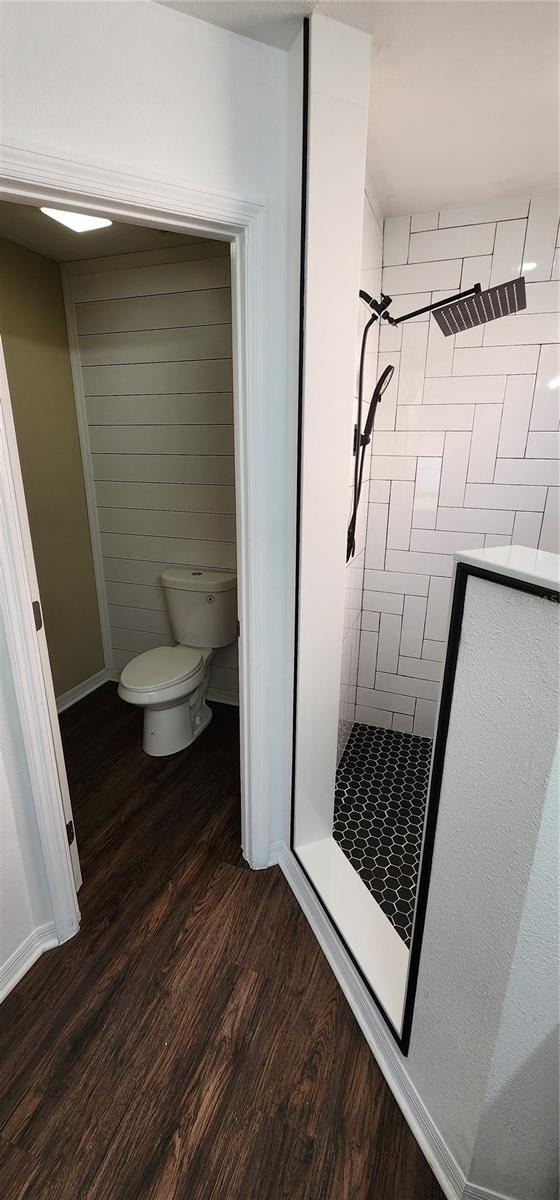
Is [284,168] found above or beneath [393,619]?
above

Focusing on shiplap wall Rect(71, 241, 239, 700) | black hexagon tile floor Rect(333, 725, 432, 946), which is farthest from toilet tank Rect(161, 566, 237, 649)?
black hexagon tile floor Rect(333, 725, 432, 946)

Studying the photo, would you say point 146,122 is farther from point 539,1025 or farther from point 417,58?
point 539,1025

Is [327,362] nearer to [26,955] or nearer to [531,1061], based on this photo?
[531,1061]

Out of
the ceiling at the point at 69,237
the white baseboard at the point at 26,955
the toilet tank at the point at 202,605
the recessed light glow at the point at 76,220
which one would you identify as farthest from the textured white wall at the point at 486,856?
the ceiling at the point at 69,237

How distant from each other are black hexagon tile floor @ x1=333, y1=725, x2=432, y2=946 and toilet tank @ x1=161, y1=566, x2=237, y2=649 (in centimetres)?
89

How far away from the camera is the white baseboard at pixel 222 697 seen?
2.87m

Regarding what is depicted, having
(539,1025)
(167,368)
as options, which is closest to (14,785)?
(539,1025)

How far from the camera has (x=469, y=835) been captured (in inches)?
35.2

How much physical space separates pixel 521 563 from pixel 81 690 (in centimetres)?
273

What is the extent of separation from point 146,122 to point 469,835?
161cm

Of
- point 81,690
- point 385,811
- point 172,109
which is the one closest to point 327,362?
point 172,109

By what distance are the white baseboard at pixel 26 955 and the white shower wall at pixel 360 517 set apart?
1252 millimetres

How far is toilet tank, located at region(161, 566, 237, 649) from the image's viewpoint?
100 inches

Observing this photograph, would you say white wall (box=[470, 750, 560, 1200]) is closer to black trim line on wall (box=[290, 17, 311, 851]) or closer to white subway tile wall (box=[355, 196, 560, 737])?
black trim line on wall (box=[290, 17, 311, 851])
